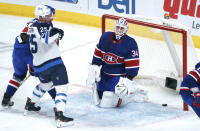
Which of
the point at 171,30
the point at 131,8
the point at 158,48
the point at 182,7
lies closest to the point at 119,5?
the point at 131,8

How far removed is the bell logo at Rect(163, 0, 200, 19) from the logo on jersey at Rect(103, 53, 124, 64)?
2.41m

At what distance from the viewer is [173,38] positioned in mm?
4969

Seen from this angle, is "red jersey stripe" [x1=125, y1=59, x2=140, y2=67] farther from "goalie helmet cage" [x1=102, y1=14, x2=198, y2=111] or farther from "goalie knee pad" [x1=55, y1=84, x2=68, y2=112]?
"goalie knee pad" [x1=55, y1=84, x2=68, y2=112]

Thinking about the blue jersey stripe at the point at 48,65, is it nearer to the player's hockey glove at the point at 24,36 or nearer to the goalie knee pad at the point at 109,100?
the player's hockey glove at the point at 24,36

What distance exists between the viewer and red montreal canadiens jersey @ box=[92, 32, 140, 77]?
4.66 m

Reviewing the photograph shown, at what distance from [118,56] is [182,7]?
2485 mm

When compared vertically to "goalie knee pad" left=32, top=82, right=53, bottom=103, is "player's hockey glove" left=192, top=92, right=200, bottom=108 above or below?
above

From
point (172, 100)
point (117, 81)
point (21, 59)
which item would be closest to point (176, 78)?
point (172, 100)

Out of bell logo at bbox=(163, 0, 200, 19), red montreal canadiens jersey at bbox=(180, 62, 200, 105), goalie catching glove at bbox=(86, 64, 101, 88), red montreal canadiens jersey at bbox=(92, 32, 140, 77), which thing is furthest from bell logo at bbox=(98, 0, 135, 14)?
red montreal canadiens jersey at bbox=(180, 62, 200, 105)

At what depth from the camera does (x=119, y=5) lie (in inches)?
300

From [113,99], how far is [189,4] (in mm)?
2544

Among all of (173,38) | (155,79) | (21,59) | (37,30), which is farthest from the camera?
(155,79)

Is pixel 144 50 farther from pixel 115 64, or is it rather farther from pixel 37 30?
pixel 37 30

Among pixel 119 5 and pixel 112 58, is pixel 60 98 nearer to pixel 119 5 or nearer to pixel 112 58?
pixel 112 58
